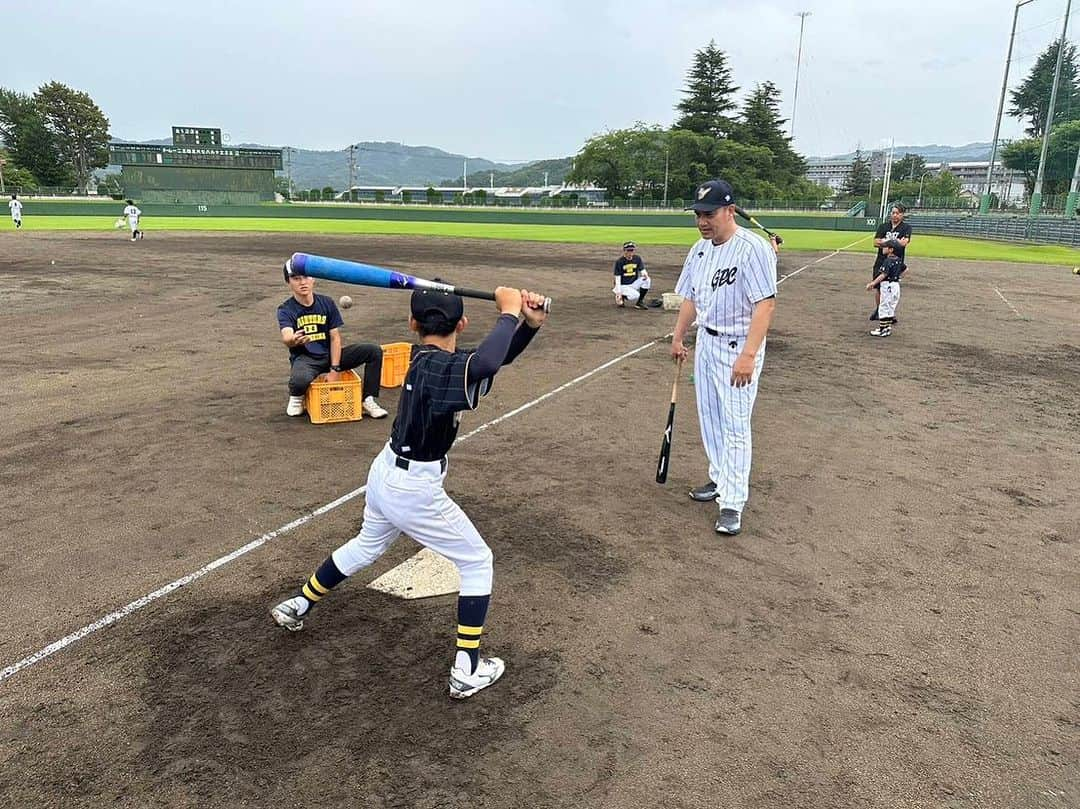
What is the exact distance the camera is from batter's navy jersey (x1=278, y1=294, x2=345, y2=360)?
7.36 metres

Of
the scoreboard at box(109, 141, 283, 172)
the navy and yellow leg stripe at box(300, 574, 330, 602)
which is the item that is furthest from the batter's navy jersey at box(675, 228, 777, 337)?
the scoreboard at box(109, 141, 283, 172)

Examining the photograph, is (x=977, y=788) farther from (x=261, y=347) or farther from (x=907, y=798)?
(x=261, y=347)

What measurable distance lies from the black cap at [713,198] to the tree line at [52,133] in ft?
393

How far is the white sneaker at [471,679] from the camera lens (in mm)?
3256

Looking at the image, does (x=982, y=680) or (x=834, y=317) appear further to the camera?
(x=834, y=317)

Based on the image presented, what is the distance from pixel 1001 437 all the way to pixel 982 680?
15.8 feet

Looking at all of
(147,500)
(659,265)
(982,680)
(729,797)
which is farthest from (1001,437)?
(659,265)

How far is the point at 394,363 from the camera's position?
8.81 meters

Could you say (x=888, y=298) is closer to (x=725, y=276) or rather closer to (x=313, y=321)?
(x=725, y=276)

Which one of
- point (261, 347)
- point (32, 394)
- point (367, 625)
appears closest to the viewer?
point (367, 625)

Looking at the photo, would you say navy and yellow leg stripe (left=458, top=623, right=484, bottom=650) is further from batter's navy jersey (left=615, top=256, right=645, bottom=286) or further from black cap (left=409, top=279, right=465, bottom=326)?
batter's navy jersey (left=615, top=256, right=645, bottom=286)

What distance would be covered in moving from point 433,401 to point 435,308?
0.44 m

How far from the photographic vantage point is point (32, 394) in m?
8.23

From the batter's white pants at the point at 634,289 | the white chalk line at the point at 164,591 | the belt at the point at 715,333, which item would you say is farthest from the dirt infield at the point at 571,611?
the batter's white pants at the point at 634,289
